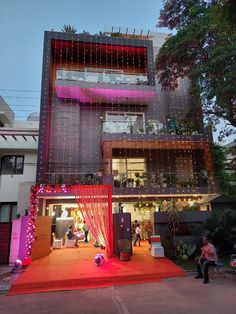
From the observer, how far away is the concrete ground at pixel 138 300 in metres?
5.37

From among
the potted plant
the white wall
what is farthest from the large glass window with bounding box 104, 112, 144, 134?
the white wall

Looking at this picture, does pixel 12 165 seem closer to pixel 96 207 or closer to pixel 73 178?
pixel 73 178

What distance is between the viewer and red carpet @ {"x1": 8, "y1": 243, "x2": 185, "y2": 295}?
7.38 meters

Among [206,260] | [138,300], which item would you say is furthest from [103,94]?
[138,300]

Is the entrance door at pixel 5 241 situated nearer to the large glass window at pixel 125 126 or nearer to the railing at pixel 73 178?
the railing at pixel 73 178

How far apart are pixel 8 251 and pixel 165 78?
43.0 feet

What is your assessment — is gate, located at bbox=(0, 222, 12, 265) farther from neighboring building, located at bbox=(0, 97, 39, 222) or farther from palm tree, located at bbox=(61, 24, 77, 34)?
palm tree, located at bbox=(61, 24, 77, 34)

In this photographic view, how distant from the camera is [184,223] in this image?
12156mm

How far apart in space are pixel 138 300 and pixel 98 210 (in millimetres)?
5649

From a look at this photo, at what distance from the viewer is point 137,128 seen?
15.8 m

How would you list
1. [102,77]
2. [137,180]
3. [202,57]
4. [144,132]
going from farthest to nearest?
1. [102,77]
2. [144,132]
3. [137,180]
4. [202,57]

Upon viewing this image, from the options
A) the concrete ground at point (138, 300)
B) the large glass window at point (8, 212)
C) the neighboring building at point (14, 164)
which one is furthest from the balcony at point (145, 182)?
the concrete ground at point (138, 300)

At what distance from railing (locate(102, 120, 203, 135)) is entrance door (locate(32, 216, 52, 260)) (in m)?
6.56

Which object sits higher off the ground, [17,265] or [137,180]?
[137,180]
